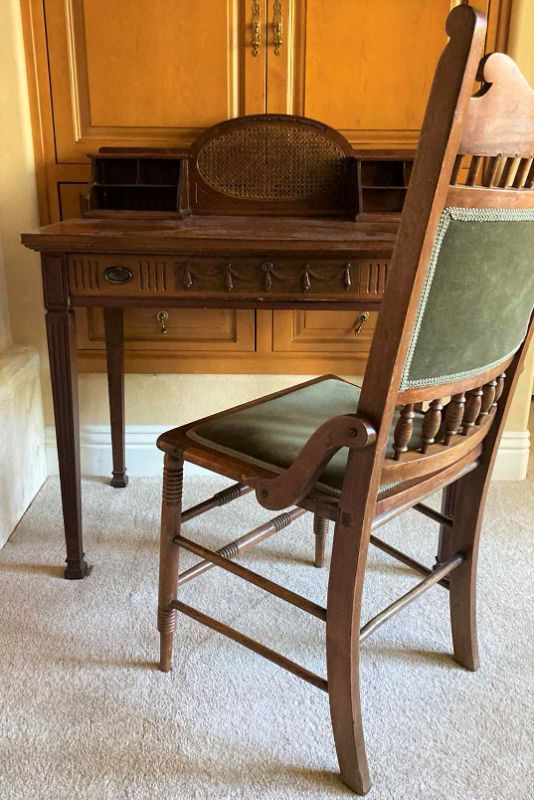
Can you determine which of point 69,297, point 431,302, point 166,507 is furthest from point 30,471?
point 431,302

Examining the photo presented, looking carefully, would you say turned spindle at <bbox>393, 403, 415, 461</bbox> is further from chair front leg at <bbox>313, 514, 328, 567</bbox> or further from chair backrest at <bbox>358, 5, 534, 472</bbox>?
chair front leg at <bbox>313, 514, 328, 567</bbox>

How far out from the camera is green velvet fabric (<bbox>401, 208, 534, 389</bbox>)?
87cm

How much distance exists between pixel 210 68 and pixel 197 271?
0.76 meters

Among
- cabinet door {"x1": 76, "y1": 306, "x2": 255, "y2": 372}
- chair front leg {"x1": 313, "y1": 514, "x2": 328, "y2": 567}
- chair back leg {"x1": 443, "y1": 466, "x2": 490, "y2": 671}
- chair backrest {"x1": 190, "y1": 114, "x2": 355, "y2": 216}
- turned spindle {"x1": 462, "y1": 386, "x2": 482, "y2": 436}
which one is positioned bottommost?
chair front leg {"x1": 313, "y1": 514, "x2": 328, "y2": 567}

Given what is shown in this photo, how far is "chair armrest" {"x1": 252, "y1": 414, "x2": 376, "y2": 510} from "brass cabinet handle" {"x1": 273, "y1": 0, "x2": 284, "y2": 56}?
1.35 m

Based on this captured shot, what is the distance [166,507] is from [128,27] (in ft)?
4.55

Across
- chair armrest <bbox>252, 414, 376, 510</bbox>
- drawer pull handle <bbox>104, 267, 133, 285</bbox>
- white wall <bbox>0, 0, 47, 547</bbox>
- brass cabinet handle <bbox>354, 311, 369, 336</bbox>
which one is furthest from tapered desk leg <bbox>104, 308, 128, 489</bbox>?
chair armrest <bbox>252, 414, 376, 510</bbox>

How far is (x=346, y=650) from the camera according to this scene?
1.08m

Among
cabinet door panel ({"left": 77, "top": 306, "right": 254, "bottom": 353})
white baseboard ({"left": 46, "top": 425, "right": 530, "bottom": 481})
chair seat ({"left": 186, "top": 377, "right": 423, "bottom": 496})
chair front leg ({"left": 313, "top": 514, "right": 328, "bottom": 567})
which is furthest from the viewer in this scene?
white baseboard ({"left": 46, "top": 425, "right": 530, "bottom": 481})

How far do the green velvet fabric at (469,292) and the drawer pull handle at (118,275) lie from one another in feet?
2.66

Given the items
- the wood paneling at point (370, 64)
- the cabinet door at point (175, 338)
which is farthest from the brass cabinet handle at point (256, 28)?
the cabinet door at point (175, 338)

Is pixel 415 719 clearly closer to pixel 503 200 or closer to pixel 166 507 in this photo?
pixel 166 507

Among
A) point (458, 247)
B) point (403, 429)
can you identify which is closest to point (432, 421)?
point (403, 429)

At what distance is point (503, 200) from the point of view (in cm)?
89
